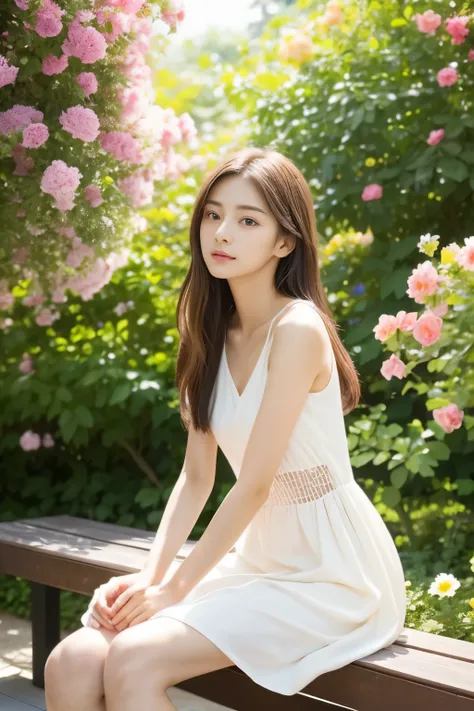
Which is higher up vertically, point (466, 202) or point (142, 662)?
point (466, 202)

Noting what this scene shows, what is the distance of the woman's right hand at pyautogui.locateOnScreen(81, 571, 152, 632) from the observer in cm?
220

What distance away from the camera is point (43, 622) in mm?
3525

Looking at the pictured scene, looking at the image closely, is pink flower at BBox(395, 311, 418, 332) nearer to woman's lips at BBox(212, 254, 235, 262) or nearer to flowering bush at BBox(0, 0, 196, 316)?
woman's lips at BBox(212, 254, 235, 262)

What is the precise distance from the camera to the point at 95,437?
486cm

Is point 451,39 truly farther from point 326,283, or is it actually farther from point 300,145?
point 326,283

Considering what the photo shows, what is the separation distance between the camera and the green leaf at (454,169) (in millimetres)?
3992

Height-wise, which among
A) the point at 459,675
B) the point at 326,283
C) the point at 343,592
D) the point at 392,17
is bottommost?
the point at 459,675

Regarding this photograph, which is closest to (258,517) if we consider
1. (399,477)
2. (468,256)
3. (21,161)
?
(468,256)

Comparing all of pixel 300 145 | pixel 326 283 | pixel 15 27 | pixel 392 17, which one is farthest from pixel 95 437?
pixel 392 17

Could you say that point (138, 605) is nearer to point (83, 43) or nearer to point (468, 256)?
point (468, 256)

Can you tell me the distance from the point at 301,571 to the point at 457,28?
2.78 metres

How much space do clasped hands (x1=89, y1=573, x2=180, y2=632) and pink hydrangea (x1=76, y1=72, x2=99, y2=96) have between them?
2.01 meters

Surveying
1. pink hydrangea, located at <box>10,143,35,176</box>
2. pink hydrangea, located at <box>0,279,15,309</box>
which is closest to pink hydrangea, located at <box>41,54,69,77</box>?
pink hydrangea, located at <box>10,143,35,176</box>

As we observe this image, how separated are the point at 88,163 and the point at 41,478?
1902 millimetres
